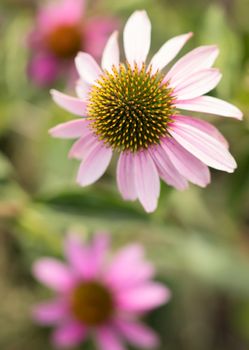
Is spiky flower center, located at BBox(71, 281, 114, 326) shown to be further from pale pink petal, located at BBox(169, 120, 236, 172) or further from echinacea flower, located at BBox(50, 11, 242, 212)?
pale pink petal, located at BBox(169, 120, 236, 172)

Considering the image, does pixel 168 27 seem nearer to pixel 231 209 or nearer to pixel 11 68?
pixel 11 68

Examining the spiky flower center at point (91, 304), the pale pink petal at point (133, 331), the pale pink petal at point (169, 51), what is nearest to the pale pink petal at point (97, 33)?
the spiky flower center at point (91, 304)

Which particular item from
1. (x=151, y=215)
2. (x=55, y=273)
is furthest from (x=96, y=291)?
(x=151, y=215)

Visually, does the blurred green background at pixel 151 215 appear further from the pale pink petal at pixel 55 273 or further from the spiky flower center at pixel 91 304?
the spiky flower center at pixel 91 304

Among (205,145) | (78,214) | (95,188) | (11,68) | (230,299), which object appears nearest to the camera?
(205,145)

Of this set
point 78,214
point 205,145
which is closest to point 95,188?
point 78,214

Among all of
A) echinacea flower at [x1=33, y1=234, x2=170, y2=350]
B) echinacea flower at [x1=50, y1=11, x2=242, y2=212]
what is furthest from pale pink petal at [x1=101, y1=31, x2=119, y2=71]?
echinacea flower at [x1=33, y1=234, x2=170, y2=350]

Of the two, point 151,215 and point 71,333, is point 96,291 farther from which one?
point 151,215

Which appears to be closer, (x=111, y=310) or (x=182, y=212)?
(x=111, y=310)
